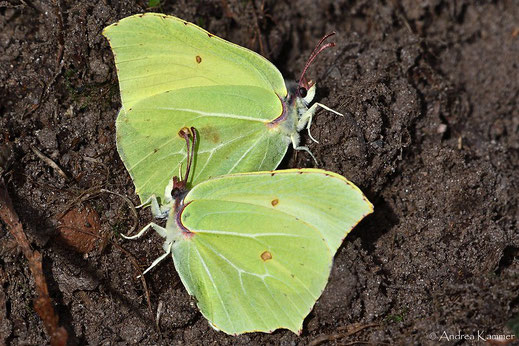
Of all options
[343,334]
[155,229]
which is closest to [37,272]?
[155,229]

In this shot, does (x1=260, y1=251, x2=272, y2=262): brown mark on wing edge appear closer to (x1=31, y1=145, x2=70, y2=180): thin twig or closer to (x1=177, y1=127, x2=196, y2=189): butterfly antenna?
(x1=177, y1=127, x2=196, y2=189): butterfly antenna

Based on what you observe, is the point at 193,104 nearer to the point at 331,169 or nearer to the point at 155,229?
the point at 155,229

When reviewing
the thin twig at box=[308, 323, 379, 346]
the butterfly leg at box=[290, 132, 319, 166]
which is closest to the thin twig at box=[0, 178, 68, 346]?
the thin twig at box=[308, 323, 379, 346]

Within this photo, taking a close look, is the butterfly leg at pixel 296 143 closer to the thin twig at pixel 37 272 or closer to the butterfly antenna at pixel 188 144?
the butterfly antenna at pixel 188 144

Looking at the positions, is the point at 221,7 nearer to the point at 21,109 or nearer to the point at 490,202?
the point at 21,109

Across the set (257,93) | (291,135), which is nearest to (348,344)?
(291,135)

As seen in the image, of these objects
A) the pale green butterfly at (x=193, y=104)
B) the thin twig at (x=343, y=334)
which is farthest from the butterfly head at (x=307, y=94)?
the thin twig at (x=343, y=334)
